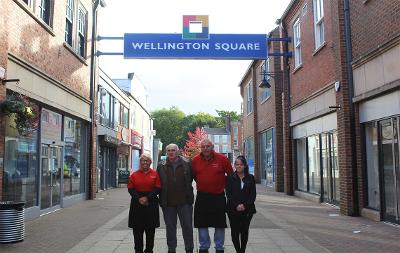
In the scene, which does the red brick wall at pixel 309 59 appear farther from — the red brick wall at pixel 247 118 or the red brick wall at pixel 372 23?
the red brick wall at pixel 247 118

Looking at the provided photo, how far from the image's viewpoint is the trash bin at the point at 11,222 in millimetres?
8281

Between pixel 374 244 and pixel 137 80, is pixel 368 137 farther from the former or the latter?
pixel 137 80

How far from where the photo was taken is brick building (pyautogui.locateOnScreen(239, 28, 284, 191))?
2155 cm

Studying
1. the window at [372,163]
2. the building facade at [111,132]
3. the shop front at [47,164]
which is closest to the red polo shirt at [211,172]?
the shop front at [47,164]

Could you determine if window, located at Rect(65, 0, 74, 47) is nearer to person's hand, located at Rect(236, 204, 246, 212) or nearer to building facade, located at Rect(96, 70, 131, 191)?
building facade, located at Rect(96, 70, 131, 191)

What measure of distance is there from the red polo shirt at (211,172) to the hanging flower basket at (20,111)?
14.6 ft

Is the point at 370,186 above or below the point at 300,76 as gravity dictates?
below

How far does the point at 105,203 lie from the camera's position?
16.5 meters

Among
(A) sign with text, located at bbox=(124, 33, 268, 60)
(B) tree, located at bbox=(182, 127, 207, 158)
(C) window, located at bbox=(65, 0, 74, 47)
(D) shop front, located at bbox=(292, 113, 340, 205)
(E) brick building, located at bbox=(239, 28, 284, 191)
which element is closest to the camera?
(D) shop front, located at bbox=(292, 113, 340, 205)

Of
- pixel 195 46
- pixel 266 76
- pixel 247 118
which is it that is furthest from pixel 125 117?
pixel 195 46

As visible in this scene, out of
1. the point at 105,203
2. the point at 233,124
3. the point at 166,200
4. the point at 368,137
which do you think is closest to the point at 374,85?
the point at 368,137

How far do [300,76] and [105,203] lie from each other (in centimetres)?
821

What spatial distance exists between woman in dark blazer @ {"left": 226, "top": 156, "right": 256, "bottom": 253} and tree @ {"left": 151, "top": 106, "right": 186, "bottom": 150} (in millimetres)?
95766

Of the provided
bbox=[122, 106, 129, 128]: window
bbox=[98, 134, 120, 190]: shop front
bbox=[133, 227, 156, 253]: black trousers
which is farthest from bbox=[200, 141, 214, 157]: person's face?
Answer: bbox=[122, 106, 129, 128]: window
